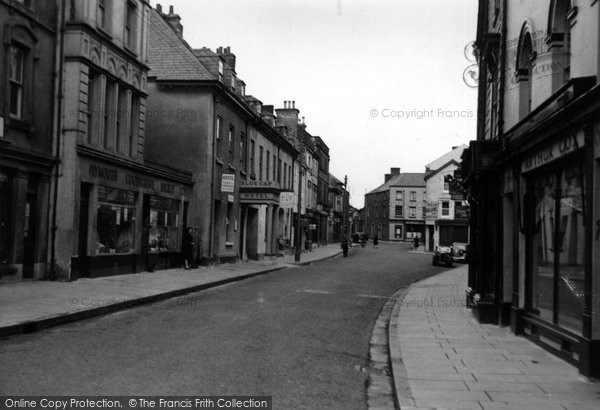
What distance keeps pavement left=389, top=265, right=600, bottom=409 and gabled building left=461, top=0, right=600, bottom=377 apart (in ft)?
1.16

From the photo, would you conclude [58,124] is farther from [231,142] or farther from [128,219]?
[231,142]

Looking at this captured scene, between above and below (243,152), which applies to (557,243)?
below

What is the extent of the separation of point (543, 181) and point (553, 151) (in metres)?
1.06

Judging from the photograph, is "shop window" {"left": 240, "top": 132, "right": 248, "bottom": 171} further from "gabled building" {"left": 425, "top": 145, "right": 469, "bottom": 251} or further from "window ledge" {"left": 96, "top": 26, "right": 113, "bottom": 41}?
"gabled building" {"left": 425, "top": 145, "right": 469, "bottom": 251}

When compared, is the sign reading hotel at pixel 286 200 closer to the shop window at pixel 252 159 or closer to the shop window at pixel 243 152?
the shop window at pixel 252 159

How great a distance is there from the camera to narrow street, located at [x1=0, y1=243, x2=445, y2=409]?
20.4ft

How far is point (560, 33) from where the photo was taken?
9.23m

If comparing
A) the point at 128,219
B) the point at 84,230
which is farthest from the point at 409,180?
the point at 84,230

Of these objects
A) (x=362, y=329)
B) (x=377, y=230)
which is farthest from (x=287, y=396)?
(x=377, y=230)

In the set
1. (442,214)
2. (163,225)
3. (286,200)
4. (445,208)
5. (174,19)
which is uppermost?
(174,19)

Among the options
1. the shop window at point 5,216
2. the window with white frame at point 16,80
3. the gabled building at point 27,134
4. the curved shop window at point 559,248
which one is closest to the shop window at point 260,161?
the gabled building at point 27,134

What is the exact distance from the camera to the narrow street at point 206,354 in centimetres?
620

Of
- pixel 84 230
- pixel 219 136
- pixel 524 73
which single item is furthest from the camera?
pixel 219 136

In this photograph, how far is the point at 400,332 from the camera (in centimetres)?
1044
